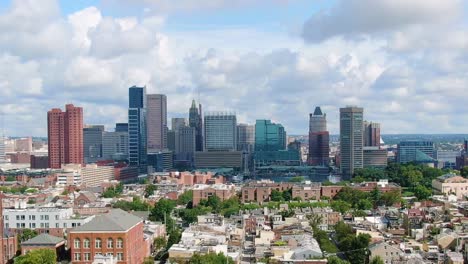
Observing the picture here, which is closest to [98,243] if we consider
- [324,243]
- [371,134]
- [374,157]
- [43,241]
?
[43,241]

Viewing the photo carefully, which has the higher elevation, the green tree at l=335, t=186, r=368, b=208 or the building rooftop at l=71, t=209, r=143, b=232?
the building rooftop at l=71, t=209, r=143, b=232

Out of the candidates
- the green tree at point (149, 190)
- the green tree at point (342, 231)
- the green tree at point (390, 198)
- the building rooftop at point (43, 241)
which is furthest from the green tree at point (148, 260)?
the green tree at point (149, 190)

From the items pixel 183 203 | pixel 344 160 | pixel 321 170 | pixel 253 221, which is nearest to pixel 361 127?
pixel 344 160

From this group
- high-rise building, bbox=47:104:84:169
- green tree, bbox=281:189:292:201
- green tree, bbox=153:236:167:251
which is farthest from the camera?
high-rise building, bbox=47:104:84:169

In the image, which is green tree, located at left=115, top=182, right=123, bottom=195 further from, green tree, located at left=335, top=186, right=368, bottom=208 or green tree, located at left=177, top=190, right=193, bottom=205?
green tree, located at left=335, top=186, right=368, bottom=208

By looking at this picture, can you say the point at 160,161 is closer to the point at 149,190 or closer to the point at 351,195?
the point at 149,190

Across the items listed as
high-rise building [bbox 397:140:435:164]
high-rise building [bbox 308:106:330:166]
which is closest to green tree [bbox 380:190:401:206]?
high-rise building [bbox 397:140:435:164]

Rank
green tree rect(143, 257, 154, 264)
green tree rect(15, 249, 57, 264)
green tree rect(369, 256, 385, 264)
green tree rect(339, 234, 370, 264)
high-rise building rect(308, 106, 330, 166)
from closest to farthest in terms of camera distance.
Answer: green tree rect(15, 249, 57, 264) → green tree rect(369, 256, 385, 264) → green tree rect(143, 257, 154, 264) → green tree rect(339, 234, 370, 264) → high-rise building rect(308, 106, 330, 166)
